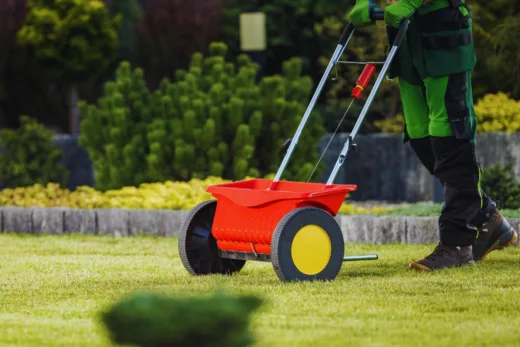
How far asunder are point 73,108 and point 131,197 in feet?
23.4

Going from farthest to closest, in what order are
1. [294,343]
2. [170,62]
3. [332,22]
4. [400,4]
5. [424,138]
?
[170,62], [332,22], [424,138], [400,4], [294,343]

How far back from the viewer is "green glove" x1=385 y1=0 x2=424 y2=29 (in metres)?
6.30

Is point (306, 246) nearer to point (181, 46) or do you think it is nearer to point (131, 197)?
point (131, 197)

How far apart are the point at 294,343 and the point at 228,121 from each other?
21.1 ft

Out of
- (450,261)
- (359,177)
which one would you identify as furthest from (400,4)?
(359,177)

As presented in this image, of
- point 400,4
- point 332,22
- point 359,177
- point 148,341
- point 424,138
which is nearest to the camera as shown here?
point 148,341

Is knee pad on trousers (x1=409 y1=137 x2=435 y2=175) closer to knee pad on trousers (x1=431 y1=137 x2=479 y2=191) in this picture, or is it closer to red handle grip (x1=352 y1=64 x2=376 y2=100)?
knee pad on trousers (x1=431 y1=137 x2=479 y2=191)

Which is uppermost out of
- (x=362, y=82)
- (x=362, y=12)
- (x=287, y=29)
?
(x=362, y=12)

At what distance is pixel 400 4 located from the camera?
6.32m

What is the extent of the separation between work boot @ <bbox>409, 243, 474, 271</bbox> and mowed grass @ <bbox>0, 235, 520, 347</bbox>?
0.11 meters

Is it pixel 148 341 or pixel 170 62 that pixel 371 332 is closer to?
pixel 148 341

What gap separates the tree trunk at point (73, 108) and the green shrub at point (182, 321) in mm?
13078

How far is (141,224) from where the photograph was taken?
8906mm

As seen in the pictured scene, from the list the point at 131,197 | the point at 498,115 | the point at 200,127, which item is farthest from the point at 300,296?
the point at 498,115
